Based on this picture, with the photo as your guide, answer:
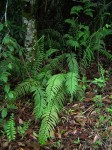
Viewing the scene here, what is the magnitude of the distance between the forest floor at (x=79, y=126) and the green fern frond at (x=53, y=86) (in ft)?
1.28

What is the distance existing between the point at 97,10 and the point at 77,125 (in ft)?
9.65

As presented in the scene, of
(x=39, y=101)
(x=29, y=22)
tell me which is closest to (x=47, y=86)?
(x=39, y=101)

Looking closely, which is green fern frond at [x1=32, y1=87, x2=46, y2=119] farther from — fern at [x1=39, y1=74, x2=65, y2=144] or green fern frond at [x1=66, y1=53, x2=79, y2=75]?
green fern frond at [x1=66, y1=53, x2=79, y2=75]

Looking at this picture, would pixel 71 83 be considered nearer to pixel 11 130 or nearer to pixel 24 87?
pixel 24 87

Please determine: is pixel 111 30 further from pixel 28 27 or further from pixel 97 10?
pixel 28 27

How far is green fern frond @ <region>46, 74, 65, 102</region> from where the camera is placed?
15.9 feet

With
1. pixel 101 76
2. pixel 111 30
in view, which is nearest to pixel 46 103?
pixel 101 76

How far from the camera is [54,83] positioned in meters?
4.93

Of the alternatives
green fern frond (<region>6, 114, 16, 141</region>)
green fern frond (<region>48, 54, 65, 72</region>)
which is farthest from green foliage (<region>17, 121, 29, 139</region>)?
green fern frond (<region>48, 54, 65, 72</region>)

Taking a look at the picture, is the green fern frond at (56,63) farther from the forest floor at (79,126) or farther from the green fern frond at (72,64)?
the forest floor at (79,126)

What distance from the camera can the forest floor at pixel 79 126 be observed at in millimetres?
4516

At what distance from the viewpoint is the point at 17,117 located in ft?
16.5

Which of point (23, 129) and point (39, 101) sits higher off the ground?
point (39, 101)

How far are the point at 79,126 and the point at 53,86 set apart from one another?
0.76 m
